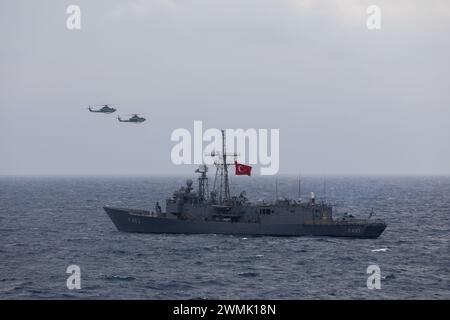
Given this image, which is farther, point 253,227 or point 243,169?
point 253,227

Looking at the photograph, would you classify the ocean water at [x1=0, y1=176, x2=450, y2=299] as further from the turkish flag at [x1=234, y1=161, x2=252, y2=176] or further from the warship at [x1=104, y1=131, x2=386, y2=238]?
the turkish flag at [x1=234, y1=161, x2=252, y2=176]

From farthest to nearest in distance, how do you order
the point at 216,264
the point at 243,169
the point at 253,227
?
the point at 253,227 < the point at 243,169 < the point at 216,264

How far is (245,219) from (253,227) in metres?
1.19

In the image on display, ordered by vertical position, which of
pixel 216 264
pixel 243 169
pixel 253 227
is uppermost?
pixel 243 169

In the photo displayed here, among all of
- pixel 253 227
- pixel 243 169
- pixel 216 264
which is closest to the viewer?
pixel 216 264

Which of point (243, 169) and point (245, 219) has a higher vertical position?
point (243, 169)

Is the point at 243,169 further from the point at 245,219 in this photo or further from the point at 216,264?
the point at 216,264

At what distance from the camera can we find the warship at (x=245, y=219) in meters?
58.5

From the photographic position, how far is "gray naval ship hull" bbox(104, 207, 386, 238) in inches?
2315

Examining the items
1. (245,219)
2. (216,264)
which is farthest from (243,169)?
(216,264)

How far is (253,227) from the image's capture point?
194 ft

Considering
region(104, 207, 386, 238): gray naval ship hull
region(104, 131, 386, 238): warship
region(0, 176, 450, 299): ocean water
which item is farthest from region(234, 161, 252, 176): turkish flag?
region(0, 176, 450, 299): ocean water

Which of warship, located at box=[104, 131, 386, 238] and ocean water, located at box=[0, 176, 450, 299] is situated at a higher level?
warship, located at box=[104, 131, 386, 238]
